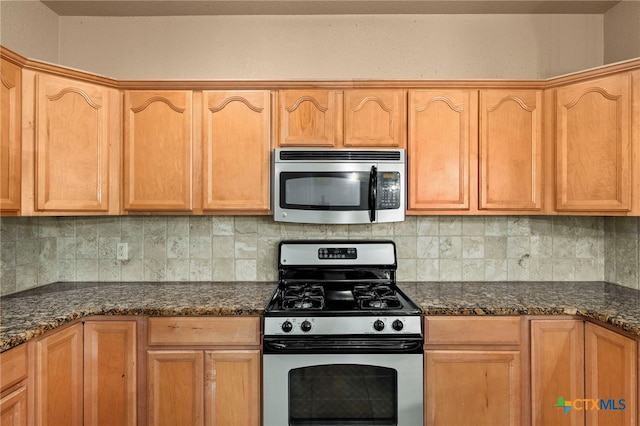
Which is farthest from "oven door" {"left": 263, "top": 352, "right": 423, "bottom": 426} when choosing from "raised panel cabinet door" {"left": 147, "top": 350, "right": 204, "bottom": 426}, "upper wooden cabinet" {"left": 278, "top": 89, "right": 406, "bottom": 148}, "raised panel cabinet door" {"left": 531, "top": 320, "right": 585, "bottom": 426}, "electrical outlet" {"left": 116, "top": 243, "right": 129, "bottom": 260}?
"electrical outlet" {"left": 116, "top": 243, "right": 129, "bottom": 260}

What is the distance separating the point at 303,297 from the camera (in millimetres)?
2111

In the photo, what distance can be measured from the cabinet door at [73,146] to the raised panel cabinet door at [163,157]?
10cm

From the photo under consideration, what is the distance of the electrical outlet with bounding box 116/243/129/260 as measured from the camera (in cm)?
259

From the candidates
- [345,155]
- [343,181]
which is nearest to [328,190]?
[343,181]

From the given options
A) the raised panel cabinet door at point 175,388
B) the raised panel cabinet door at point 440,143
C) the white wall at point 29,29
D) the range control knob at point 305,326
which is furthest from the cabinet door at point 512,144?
the white wall at point 29,29

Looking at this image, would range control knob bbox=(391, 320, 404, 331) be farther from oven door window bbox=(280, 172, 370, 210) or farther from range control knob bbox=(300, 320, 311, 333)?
oven door window bbox=(280, 172, 370, 210)

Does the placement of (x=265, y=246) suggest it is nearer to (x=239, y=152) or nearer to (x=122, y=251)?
(x=239, y=152)

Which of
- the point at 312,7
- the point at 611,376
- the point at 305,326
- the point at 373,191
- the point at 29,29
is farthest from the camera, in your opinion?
the point at 312,7

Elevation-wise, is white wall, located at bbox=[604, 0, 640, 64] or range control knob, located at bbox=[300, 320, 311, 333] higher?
white wall, located at bbox=[604, 0, 640, 64]

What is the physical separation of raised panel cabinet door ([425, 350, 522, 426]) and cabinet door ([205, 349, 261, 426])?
84 centimetres

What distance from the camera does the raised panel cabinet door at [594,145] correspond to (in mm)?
2006

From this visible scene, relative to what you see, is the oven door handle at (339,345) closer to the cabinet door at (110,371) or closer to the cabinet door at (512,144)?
the cabinet door at (110,371)

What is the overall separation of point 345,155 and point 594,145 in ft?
4.39

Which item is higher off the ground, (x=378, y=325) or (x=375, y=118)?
(x=375, y=118)
